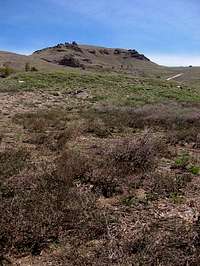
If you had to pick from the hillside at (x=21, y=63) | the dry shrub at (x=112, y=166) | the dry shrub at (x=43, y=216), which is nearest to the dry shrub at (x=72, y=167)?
the dry shrub at (x=112, y=166)

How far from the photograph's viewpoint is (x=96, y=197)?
27.1 feet

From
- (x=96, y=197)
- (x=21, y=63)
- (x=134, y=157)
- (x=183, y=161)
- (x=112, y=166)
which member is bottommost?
(x=96, y=197)

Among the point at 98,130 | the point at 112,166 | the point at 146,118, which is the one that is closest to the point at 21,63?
the point at 146,118

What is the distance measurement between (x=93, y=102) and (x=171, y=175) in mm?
18722

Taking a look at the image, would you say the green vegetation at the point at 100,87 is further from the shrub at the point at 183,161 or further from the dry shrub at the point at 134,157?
the dry shrub at the point at 134,157

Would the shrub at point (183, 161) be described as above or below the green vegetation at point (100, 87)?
below

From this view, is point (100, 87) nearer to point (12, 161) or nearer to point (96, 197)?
point (12, 161)

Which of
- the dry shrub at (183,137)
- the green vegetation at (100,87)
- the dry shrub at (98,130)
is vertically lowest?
the dry shrub at (98,130)

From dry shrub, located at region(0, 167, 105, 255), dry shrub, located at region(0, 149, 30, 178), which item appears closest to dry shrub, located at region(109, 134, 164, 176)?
dry shrub, located at region(0, 167, 105, 255)

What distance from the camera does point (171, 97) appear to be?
35.0 m

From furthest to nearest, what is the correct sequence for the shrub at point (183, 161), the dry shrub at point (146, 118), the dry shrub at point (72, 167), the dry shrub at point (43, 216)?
the dry shrub at point (146, 118) < the shrub at point (183, 161) < the dry shrub at point (72, 167) < the dry shrub at point (43, 216)

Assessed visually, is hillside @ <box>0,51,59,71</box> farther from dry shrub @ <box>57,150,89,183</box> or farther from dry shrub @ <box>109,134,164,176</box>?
dry shrub @ <box>57,150,89,183</box>

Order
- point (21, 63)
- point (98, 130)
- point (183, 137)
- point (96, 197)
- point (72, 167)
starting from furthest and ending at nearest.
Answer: point (21, 63) → point (98, 130) → point (183, 137) → point (72, 167) → point (96, 197)

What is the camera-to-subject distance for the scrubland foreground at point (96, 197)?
234 inches
